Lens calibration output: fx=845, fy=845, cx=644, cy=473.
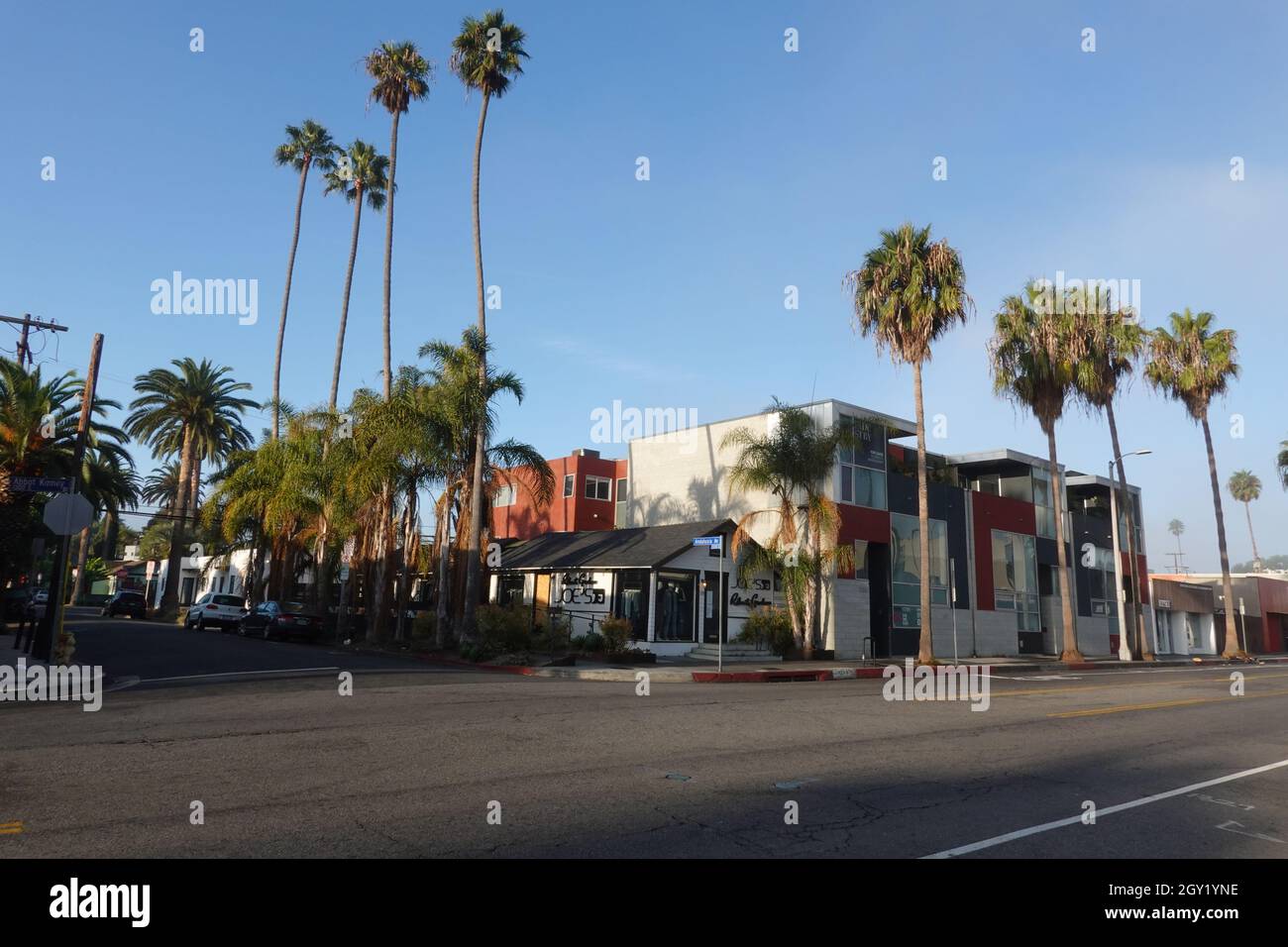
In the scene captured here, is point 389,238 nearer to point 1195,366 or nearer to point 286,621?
point 286,621

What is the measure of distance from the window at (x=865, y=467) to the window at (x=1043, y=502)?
12.7 metres

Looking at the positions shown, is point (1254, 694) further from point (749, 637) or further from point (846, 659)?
point (749, 637)

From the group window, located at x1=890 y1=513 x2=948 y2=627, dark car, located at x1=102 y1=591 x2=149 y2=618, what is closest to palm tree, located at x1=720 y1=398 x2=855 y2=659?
window, located at x1=890 y1=513 x2=948 y2=627

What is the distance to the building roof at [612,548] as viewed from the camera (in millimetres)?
28698

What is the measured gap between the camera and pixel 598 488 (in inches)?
1764

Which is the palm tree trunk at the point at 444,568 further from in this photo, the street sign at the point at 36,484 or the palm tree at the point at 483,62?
the street sign at the point at 36,484

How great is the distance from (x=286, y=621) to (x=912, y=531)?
25.0m

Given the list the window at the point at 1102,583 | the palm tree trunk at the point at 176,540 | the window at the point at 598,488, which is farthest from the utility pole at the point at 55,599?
the window at the point at 1102,583

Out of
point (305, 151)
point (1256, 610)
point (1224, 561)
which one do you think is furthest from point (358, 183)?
point (1256, 610)

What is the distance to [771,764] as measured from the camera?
8.98 m

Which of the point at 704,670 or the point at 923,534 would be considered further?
the point at 923,534

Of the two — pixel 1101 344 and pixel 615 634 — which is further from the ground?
pixel 1101 344
